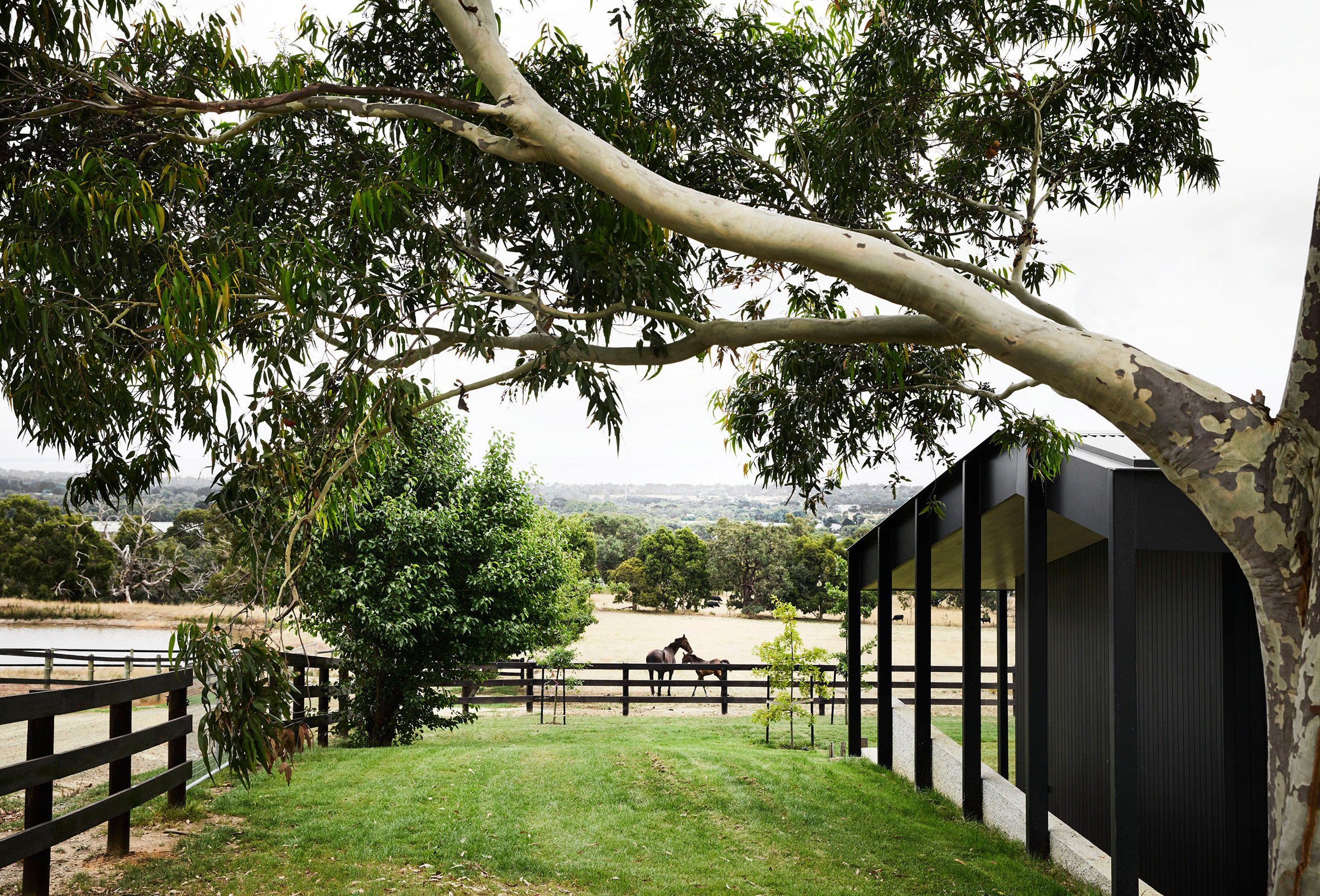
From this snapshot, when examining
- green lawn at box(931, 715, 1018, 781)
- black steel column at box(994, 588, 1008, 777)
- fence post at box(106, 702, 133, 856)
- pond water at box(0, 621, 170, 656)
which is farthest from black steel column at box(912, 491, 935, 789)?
pond water at box(0, 621, 170, 656)

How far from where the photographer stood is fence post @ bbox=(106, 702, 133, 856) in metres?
4.75

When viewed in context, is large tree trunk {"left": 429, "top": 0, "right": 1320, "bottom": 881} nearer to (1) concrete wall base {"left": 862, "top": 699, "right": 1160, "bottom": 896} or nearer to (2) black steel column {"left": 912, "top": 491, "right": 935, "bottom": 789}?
(1) concrete wall base {"left": 862, "top": 699, "right": 1160, "bottom": 896}

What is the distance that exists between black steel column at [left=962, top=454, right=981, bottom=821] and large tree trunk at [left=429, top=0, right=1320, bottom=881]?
4.03 metres

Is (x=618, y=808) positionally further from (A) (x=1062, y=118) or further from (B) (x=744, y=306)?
(A) (x=1062, y=118)

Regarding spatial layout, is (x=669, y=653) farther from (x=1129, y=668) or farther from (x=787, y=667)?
(x=1129, y=668)

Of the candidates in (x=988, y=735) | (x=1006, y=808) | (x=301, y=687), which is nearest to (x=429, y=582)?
(x=301, y=687)


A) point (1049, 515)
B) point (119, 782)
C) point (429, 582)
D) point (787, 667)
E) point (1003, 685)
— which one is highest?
point (1049, 515)

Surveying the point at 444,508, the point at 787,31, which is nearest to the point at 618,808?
the point at 444,508

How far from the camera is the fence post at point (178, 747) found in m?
5.50

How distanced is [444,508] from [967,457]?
661 cm

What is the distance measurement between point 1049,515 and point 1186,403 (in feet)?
16.2

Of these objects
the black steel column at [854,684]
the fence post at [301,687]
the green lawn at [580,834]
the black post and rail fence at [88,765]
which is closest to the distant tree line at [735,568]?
the black steel column at [854,684]

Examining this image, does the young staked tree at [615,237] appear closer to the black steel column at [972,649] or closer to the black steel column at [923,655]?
the black steel column at [972,649]

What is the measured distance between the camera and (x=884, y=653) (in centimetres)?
1083
